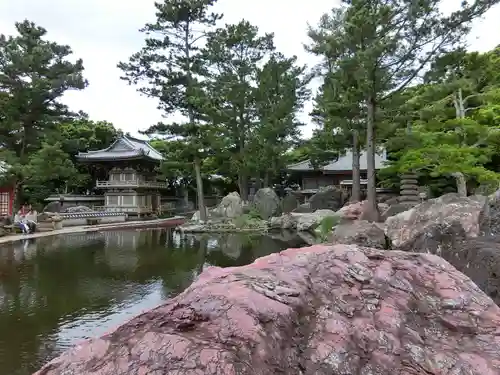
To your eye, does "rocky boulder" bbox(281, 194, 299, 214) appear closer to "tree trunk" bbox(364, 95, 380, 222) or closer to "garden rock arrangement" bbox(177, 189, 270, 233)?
"garden rock arrangement" bbox(177, 189, 270, 233)

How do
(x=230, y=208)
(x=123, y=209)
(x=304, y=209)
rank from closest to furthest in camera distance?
(x=304, y=209) < (x=230, y=208) < (x=123, y=209)

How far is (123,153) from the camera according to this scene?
30.6 metres

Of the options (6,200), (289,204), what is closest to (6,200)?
(6,200)

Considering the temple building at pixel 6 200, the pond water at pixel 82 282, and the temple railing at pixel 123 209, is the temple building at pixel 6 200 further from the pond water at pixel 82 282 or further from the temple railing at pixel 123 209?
the temple railing at pixel 123 209

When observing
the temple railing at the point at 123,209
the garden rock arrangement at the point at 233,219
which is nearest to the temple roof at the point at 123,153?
the temple railing at the point at 123,209

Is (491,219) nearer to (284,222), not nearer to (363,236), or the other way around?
(363,236)

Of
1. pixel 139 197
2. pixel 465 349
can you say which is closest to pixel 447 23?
pixel 465 349

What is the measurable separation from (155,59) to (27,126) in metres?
7.45

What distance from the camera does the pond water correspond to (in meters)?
5.36

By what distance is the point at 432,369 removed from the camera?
1.82 meters

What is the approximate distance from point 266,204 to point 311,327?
22.4 m

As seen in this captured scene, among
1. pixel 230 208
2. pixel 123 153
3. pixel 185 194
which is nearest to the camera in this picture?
pixel 230 208

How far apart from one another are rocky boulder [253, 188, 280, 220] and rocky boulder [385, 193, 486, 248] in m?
15.2

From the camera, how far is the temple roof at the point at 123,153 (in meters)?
29.6
